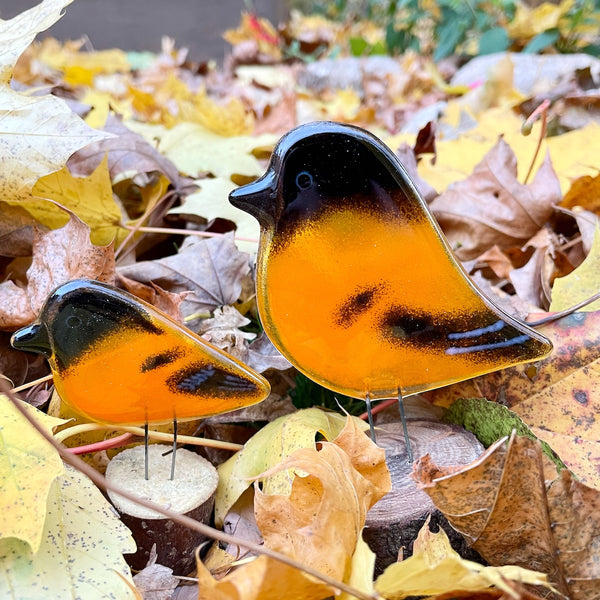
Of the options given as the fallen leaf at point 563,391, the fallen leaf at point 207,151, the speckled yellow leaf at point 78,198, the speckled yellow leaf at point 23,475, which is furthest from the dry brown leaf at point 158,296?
the fallen leaf at point 207,151

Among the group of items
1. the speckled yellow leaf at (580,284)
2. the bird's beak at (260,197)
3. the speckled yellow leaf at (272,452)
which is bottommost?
the speckled yellow leaf at (272,452)

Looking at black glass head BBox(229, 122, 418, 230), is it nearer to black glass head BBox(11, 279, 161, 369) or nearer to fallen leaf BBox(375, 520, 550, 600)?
black glass head BBox(11, 279, 161, 369)

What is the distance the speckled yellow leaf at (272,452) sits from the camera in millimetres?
588

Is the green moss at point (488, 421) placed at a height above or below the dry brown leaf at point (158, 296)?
below

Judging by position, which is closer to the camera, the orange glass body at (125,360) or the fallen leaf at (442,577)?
the fallen leaf at (442,577)

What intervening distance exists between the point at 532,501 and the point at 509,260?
0.53 meters

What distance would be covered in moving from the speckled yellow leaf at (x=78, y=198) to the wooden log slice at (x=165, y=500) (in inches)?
14.5

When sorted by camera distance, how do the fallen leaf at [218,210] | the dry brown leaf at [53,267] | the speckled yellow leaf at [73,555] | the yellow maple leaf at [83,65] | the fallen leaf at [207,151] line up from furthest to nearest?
the yellow maple leaf at [83,65] → the fallen leaf at [207,151] → the fallen leaf at [218,210] → the dry brown leaf at [53,267] → the speckled yellow leaf at [73,555]

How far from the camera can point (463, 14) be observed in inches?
119

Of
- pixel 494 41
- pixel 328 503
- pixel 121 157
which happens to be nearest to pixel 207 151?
pixel 121 157

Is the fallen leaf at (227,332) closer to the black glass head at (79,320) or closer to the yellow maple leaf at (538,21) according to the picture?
the black glass head at (79,320)

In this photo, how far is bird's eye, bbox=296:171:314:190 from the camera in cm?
54

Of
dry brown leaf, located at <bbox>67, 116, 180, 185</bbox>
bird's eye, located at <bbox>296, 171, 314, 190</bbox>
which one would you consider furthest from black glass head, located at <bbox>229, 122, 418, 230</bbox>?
dry brown leaf, located at <bbox>67, 116, 180, 185</bbox>

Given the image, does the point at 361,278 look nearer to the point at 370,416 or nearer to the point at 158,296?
the point at 370,416
